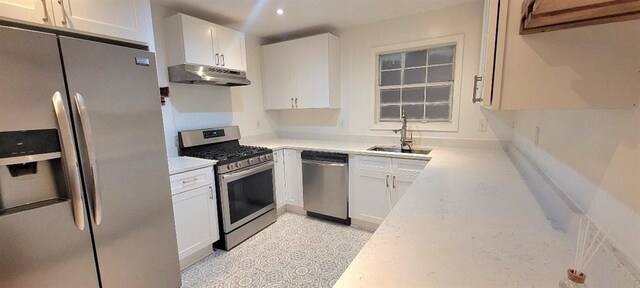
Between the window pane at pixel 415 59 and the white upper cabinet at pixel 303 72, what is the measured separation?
842 millimetres

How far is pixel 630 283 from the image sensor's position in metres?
0.54

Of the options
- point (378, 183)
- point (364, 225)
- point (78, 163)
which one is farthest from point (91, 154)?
point (364, 225)

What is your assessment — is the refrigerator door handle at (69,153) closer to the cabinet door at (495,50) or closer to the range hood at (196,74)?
the range hood at (196,74)

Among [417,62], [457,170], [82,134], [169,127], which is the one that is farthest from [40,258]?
[417,62]

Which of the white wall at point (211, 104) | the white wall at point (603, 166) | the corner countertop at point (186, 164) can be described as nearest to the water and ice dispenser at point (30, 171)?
the corner countertop at point (186, 164)

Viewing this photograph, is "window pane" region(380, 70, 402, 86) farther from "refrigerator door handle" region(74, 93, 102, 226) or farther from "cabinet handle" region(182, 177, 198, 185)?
"refrigerator door handle" region(74, 93, 102, 226)

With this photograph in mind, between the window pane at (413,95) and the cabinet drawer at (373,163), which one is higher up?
the window pane at (413,95)

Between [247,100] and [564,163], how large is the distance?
3.16 metres

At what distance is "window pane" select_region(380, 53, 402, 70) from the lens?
3031mm

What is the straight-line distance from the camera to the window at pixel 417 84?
2805 mm

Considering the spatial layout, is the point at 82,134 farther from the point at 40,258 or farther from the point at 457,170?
the point at 457,170

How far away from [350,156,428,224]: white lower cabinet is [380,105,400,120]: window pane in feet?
2.56

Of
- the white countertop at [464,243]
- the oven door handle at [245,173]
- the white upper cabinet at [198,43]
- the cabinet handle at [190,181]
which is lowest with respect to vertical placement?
the oven door handle at [245,173]

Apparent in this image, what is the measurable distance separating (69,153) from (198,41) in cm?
168
